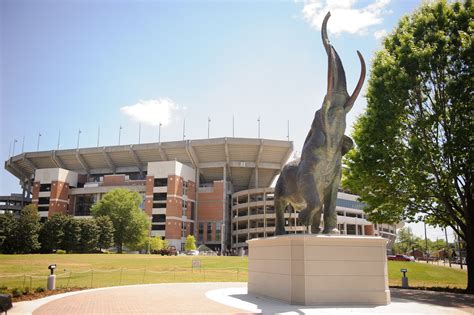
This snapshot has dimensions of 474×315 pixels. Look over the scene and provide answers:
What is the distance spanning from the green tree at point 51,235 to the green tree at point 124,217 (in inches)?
392

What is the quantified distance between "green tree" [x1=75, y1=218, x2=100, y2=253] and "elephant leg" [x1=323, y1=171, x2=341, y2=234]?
54.4 meters

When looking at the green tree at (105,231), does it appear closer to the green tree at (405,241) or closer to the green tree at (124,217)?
the green tree at (124,217)

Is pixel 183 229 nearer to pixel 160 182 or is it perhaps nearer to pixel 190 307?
pixel 160 182

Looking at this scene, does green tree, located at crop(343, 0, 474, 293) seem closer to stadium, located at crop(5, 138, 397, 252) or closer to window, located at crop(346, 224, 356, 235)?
stadium, located at crop(5, 138, 397, 252)

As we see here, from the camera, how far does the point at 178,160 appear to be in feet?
290

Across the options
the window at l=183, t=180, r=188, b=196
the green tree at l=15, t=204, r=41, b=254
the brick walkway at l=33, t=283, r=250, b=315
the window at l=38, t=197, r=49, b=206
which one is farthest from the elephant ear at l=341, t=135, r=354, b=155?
the window at l=38, t=197, r=49, b=206

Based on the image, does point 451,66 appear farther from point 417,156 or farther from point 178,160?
point 178,160

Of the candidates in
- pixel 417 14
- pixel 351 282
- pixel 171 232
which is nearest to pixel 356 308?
pixel 351 282

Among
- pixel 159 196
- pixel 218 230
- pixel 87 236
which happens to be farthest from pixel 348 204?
pixel 87 236

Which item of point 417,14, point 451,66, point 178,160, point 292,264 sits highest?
point 178,160

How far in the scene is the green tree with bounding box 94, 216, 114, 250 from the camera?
61.5 m

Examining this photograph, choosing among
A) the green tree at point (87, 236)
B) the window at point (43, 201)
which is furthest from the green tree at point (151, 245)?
the window at point (43, 201)

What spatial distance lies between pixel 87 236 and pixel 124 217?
8.37 m

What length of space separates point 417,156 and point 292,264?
10.4 meters
